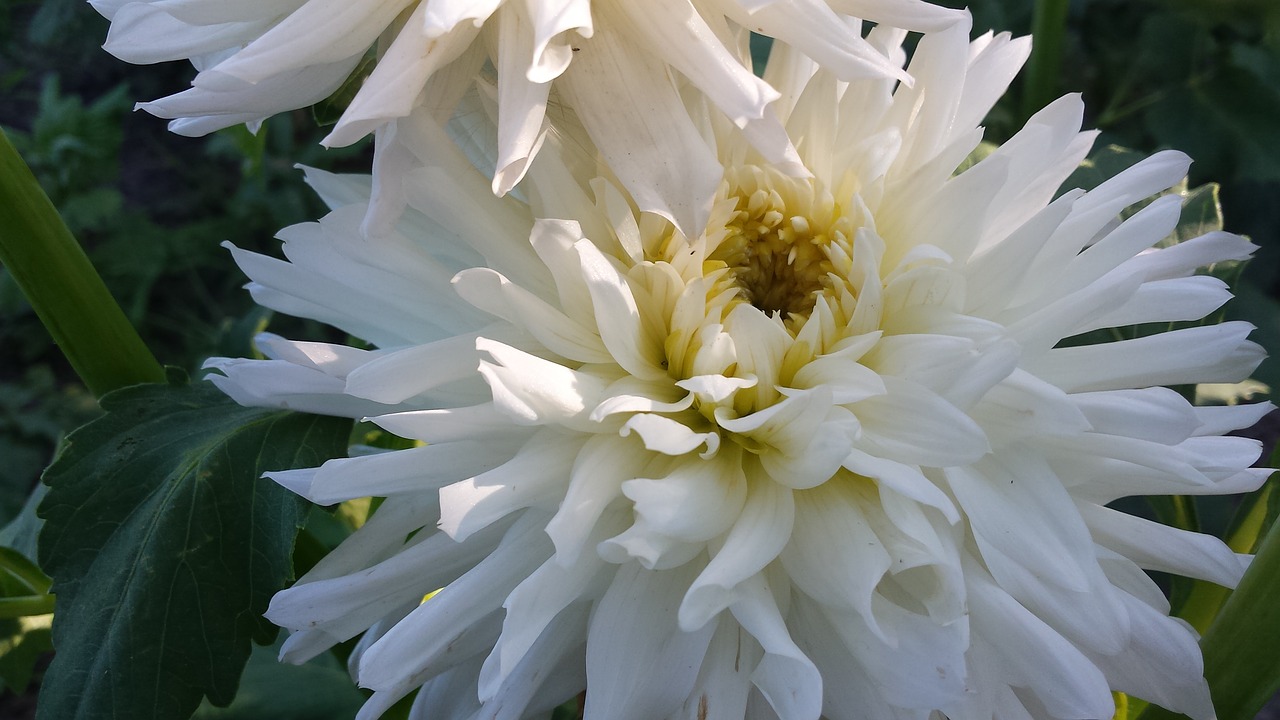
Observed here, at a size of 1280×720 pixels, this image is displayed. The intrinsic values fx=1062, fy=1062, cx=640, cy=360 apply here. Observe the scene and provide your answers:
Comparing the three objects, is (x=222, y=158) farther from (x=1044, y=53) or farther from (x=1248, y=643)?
→ (x=1248, y=643)

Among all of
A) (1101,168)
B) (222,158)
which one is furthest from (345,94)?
→ (222,158)

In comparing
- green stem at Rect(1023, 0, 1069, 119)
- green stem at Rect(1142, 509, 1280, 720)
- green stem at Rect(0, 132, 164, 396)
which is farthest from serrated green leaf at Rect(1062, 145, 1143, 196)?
green stem at Rect(0, 132, 164, 396)

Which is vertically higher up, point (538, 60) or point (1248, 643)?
point (538, 60)

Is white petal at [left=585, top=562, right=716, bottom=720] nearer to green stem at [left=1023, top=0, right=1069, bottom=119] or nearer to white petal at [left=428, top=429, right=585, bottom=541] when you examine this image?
white petal at [left=428, top=429, right=585, bottom=541]

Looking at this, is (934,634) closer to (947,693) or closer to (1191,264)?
(947,693)

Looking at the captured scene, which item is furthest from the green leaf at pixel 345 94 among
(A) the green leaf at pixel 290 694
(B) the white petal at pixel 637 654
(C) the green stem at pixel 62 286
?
(A) the green leaf at pixel 290 694

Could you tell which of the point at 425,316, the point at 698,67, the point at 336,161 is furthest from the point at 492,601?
the point at 336,161
